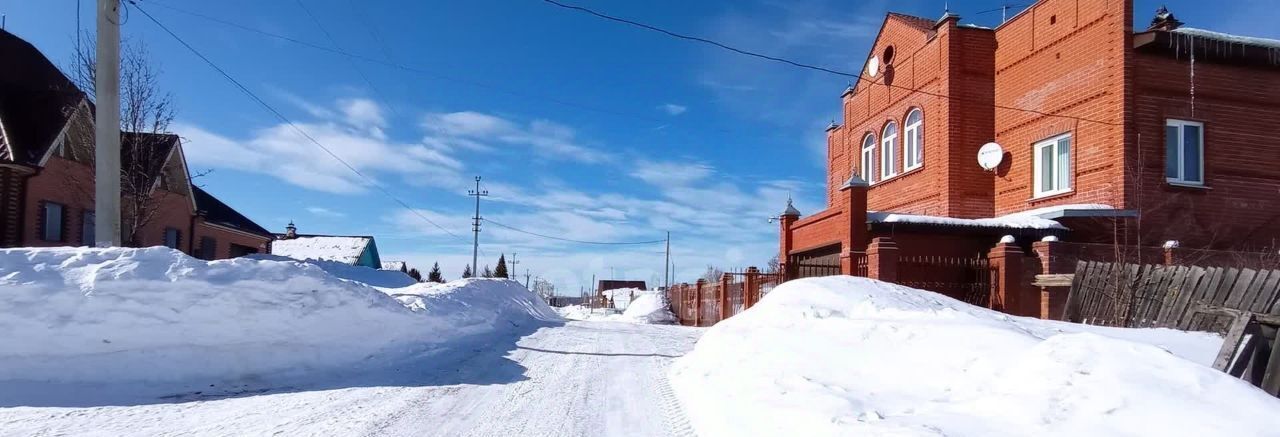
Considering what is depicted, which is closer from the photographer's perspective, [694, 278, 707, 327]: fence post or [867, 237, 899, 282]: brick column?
[867, 237, 899, 282]: brick column

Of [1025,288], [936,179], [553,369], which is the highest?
[936,179]

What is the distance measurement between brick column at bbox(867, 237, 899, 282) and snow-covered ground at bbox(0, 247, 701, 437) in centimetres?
577

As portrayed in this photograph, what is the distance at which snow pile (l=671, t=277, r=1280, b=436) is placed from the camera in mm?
4434

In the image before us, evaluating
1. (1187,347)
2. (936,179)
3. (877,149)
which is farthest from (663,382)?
(877,149)

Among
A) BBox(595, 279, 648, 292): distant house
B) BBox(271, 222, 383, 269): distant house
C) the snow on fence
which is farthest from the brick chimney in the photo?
BBox(595, 279, 648, 292): distant house

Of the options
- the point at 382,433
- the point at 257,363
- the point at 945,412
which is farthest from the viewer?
the point at 257,363

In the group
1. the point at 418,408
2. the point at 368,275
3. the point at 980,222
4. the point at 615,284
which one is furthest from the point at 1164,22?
the point at 615,284

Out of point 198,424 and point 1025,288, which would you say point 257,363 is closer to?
point 198,424

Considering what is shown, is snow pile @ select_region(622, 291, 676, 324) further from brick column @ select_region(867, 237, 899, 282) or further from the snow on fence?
brick column @ select_region(867, 237, 899, 282)

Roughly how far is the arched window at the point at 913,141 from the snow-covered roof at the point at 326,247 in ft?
131

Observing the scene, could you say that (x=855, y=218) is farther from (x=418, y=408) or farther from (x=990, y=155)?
(x=418, y=408)

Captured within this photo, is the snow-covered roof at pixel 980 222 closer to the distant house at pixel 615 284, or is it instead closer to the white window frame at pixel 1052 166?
the white window frame at pixel 1052 166

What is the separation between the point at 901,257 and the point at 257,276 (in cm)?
1098

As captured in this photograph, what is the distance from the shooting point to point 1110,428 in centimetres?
431
